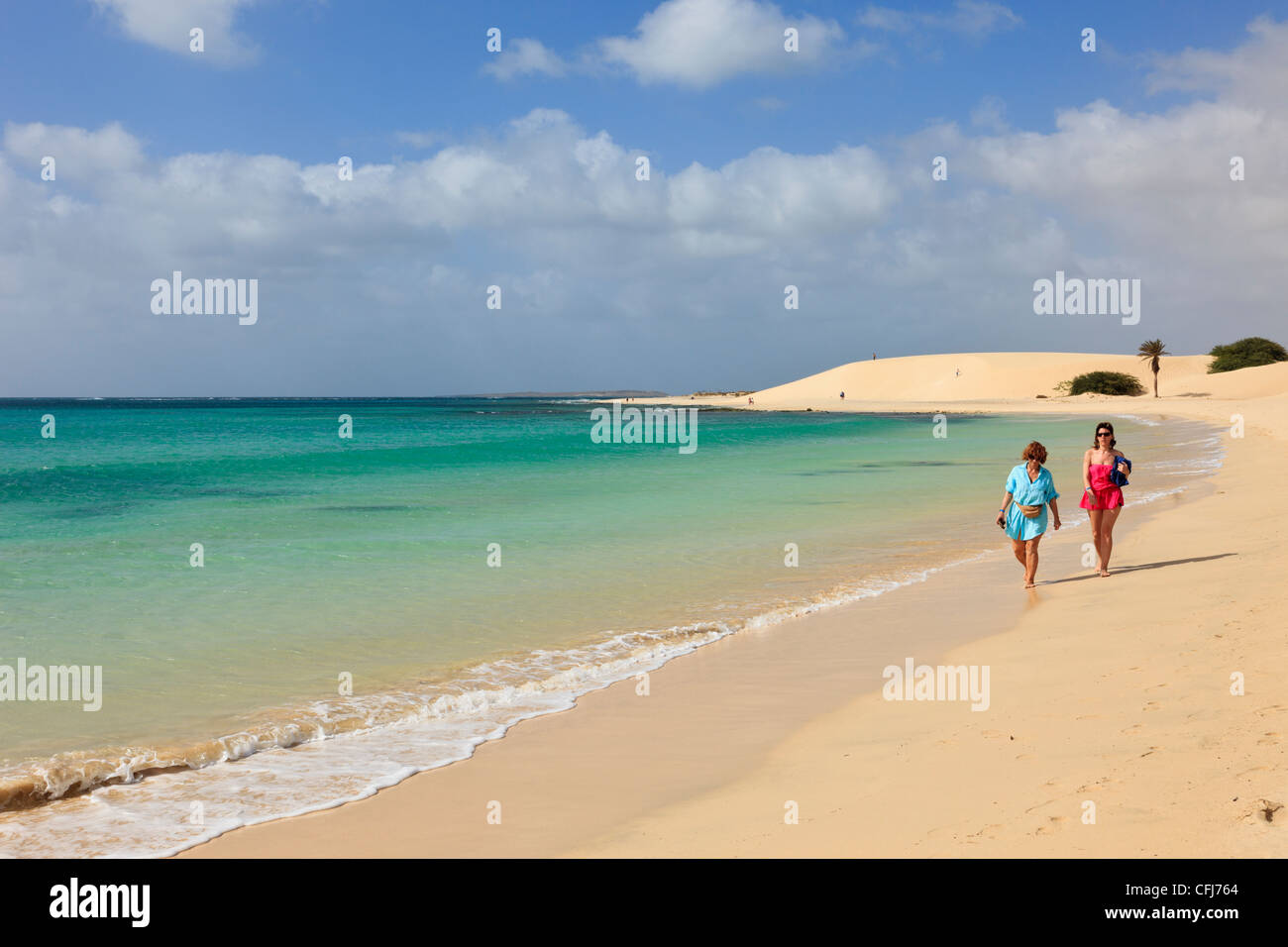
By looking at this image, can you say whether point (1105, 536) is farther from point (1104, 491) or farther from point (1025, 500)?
point (1025, 500)

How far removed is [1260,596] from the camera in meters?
7.87

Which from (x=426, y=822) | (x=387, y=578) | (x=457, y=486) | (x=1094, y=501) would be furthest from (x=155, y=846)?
(x=457, y=486)

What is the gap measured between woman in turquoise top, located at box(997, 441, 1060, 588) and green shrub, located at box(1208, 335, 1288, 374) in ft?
335

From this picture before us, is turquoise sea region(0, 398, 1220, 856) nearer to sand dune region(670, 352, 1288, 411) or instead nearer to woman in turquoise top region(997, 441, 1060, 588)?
woman in turquoise top region(997, 441, 1060, 588)

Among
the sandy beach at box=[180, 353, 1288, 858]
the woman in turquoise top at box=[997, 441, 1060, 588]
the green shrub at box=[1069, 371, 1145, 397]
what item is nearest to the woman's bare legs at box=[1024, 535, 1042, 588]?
the woman in turquoise top at box=[997, 441, 1060, 588]

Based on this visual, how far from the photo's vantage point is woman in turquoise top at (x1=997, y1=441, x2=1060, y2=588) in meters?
9.77

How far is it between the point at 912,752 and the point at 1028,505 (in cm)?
565

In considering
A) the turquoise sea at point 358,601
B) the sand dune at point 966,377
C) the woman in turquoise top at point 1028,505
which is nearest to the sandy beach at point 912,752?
the turquoise sea at point 358,601

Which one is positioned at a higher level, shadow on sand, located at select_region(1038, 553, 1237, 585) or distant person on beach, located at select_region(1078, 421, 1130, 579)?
distant person on beach, located at select_region(1078, 421, 1130, 579)

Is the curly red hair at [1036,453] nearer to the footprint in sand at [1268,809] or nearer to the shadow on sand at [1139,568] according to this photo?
the shadow on sand at [1139,568]

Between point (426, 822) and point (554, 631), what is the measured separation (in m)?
4.29

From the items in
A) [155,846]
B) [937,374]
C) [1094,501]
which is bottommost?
[155,846]

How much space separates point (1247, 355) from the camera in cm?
9794
